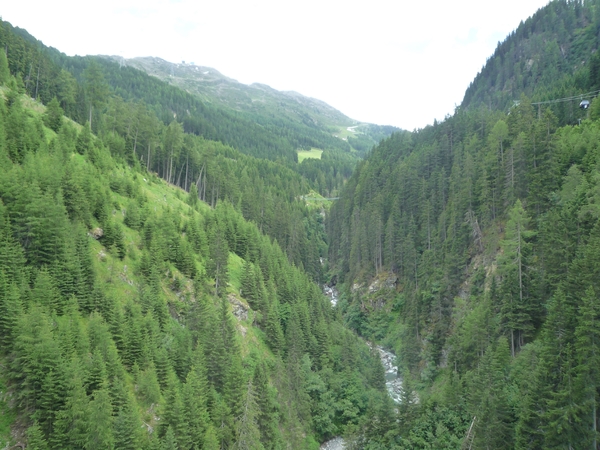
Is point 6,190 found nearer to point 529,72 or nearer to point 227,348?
point 227,348

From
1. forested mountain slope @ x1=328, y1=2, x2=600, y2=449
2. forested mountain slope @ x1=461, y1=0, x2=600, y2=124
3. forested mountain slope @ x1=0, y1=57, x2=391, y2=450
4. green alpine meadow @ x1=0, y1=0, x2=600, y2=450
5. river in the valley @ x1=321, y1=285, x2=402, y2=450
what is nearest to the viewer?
forested mountain slope @ x1=0, y1=57, x2=391, y2=450

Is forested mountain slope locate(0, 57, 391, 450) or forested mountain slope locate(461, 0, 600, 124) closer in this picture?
forested mountain slope locate(0, 57, 391, 450)

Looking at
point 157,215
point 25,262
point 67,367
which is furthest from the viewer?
point 157,215

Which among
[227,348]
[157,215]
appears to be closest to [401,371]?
[227,348]

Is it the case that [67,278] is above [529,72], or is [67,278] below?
below

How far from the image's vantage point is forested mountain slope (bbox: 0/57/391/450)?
30.4 meters

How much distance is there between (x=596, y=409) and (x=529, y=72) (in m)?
154

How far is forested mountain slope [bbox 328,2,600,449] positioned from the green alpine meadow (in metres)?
0.31

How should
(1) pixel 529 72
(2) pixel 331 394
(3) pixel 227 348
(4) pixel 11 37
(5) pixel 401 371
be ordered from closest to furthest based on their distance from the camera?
(3) pixel 227 348
(2) pixel 331 394
(5) pixel 401 371
(4) pixel 11 37
(1) pixel 529 72

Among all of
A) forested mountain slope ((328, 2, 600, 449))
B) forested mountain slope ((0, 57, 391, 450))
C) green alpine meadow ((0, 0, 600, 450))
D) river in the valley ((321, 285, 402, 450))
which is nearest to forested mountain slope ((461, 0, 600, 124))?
forested mountain slope ((328, 2, 600, 449))

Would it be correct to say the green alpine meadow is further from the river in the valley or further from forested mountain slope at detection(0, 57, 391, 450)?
the river in the valley

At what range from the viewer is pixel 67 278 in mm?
39031

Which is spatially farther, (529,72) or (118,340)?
(529,72)

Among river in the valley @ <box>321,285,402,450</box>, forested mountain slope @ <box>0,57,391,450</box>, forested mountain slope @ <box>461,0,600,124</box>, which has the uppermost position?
forested mountain slope @ <box>461,0,600,124</box>
